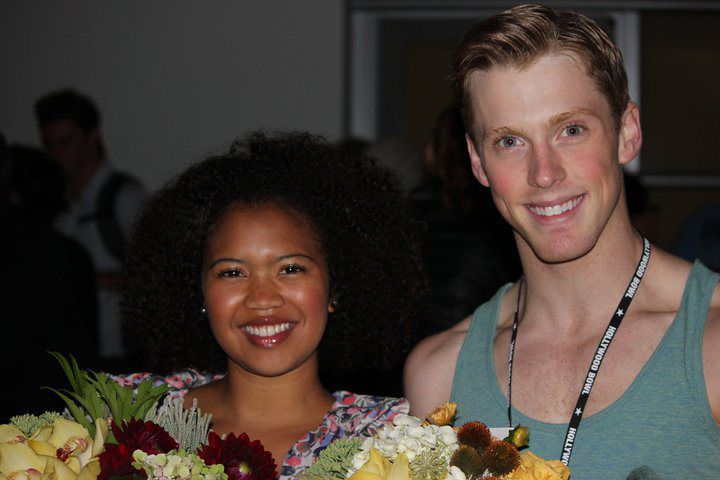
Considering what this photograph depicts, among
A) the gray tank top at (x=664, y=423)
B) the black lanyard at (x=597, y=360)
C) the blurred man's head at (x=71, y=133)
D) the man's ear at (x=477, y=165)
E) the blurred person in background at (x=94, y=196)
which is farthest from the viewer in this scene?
the blurred man's head at (x=71, y=133)

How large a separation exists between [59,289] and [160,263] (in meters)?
0.92

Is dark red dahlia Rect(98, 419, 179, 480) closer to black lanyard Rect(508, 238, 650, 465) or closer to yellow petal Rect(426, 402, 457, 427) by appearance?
yellow petal Rect(426, 402, 457, 427)

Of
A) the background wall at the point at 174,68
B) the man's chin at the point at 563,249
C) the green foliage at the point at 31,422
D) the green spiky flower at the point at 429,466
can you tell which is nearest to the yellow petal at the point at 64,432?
the green foliage at the point at 31,422

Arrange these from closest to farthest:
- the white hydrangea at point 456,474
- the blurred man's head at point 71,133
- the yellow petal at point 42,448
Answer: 1. the white hydrangea at point 456,474
2. the yellow petal at point 42,448
3. the blurred man's head at point 71,133

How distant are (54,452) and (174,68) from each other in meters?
5.12

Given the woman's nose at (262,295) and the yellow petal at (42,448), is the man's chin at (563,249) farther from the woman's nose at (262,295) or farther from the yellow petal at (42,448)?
the yellow petal at (42,448)

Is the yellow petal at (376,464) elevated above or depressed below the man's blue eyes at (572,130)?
below

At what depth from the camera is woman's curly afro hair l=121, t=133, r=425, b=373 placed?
9.25 ft

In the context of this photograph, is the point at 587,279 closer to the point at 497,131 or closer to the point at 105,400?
the point at 497,131

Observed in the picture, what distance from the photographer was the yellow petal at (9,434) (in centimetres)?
193

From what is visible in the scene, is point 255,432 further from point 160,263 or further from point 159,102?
point 159,102

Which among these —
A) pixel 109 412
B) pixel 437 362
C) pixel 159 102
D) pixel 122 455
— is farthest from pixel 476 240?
pixel 159 102

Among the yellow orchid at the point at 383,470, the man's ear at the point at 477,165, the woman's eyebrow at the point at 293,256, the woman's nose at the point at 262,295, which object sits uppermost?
the man's ear at the point at 477,165

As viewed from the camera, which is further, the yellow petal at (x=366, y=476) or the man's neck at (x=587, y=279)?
the man's neck at (x=587, y=279)
